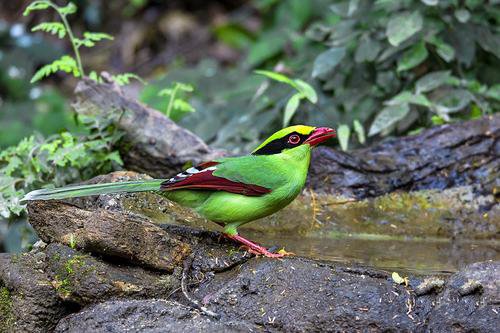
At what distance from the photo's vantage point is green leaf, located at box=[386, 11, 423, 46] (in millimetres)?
6949

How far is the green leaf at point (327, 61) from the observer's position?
7391mm

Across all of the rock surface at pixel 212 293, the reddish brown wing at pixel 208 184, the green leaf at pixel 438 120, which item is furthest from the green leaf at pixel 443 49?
the rock surface at pixel 212 293

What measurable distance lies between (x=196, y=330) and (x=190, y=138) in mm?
2810

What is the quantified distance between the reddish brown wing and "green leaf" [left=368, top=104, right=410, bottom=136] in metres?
2.71

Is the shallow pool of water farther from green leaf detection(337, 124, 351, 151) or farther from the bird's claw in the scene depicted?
green leaf detection(337, 124, 351, 151)

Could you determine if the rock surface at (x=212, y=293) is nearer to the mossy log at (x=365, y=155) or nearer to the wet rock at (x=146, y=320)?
the wet rock at (x=146, y=320)

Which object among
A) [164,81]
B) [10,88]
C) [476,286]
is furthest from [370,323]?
[10,88]

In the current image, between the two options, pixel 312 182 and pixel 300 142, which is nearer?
pixel 300 142

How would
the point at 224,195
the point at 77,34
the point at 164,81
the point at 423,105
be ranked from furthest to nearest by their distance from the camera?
the point at 77,34, the point at 164,81, the point at 423,105, the point at 224,195

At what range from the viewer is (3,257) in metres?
4.04

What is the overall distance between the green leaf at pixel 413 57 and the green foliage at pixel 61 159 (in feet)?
9.31

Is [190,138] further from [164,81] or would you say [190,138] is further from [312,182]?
[164,81]

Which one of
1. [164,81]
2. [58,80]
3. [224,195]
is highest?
[224,195]

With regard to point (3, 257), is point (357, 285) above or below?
below
